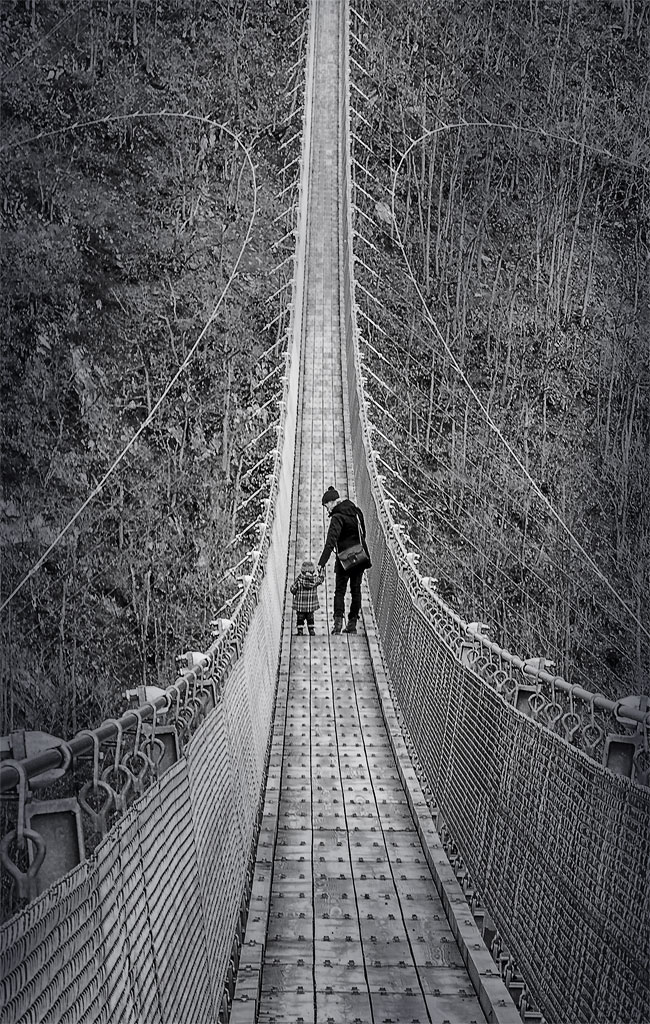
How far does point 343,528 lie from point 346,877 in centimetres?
284

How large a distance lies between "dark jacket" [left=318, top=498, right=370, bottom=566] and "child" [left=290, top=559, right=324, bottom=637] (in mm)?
271

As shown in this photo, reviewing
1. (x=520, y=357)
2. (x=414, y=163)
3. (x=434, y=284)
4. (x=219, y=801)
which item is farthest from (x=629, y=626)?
(x=219, y=801)

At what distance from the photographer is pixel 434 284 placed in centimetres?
5072

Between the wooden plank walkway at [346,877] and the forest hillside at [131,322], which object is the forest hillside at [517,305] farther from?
the wooden plank walkway at [346,877]

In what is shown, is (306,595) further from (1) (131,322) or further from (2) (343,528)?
(1) (131,322)

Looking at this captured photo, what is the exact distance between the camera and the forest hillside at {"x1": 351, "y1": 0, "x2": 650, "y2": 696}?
35.6 meters

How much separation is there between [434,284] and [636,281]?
9139 mm

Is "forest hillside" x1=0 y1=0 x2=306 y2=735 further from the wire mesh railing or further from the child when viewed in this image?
the wire mesh railing

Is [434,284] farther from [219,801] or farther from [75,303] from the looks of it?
[219,801]

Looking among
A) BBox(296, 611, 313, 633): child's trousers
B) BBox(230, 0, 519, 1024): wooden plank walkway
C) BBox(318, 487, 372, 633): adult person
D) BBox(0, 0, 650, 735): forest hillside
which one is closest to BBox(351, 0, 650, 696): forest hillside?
BBox(0, 0, 650, 735): forest hillside

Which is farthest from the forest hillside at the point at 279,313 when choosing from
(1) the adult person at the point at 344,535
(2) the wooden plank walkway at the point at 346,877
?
(2) the wooden plank walkway at the point at 346,877

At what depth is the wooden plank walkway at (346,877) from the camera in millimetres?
2703

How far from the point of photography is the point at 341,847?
3.72 m

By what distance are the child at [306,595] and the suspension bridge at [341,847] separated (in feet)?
2.92
